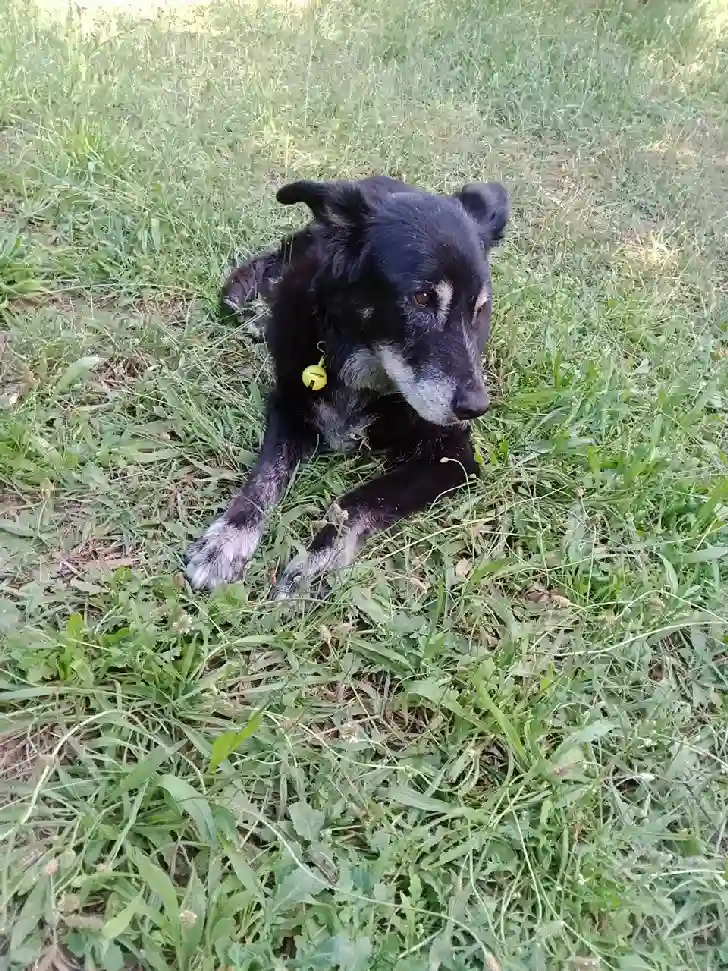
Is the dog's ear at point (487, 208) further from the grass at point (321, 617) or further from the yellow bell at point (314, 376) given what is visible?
the yellow bell at point (314, 376)

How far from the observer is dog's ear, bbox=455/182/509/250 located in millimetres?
3125

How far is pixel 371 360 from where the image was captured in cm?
289

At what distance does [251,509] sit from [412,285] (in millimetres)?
1051

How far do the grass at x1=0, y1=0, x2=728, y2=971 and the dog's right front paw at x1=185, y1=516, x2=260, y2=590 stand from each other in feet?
0.24

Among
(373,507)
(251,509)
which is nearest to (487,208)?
(373,507)

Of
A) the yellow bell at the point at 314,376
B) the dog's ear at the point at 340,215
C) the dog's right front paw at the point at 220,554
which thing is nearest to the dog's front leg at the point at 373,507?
the dog's right front paw at the point at 220,554

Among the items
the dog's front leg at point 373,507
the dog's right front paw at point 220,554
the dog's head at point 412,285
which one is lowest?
the dog's right front paw at point 220,554

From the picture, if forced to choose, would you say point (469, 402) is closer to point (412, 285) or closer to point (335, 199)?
point (412, 285)

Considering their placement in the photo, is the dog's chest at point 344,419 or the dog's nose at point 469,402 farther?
the dog's chest at point 344,419

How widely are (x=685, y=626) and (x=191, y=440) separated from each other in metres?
2.07

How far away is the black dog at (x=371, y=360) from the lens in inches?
101

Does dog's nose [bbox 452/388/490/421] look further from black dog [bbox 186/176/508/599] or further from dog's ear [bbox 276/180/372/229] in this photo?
dog's ear [bbox 276/180/372/229]

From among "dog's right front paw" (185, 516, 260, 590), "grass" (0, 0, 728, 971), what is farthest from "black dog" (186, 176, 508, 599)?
"grass" (0, 0, 728, 971)

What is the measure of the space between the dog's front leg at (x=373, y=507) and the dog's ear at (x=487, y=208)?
104 centimetres
